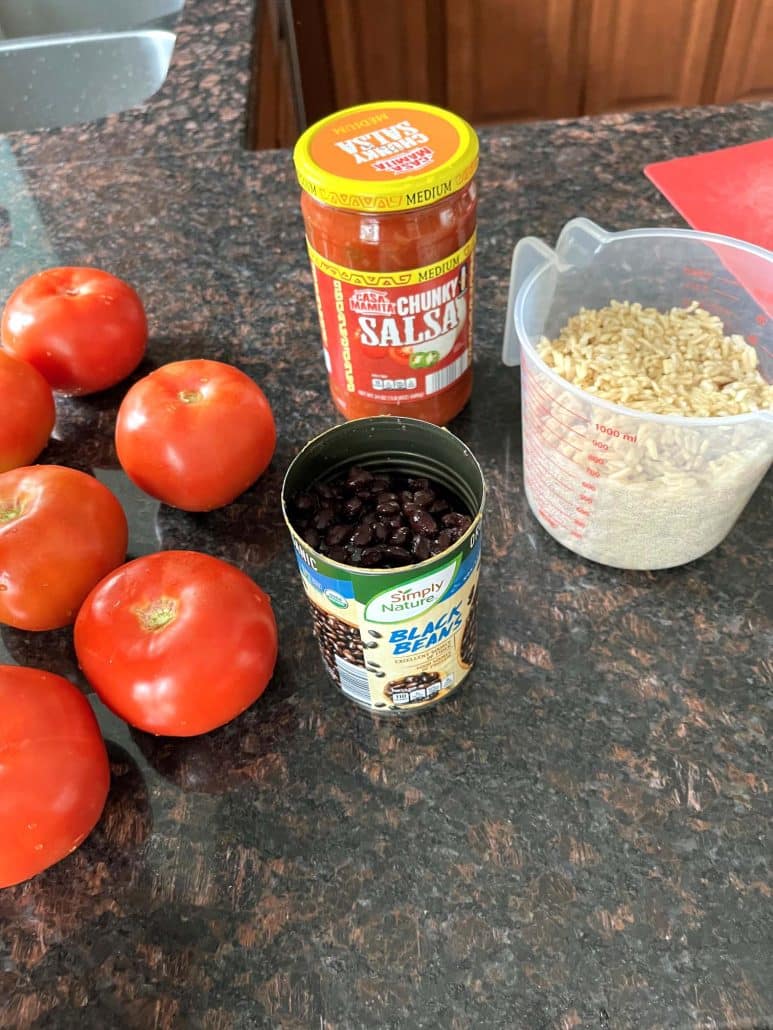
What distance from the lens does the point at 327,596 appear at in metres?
0.51

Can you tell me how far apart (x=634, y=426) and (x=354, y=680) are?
0.27m

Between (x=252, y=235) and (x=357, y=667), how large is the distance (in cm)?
68

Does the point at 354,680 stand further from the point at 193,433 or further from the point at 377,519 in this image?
the point at 193,433

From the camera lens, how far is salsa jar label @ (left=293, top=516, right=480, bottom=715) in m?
0.49

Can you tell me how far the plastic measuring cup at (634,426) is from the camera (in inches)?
23.2

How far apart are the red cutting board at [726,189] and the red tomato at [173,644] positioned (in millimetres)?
734

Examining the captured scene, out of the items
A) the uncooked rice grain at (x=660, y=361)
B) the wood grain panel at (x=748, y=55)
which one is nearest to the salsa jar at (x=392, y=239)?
the uncooked rice grain at (x=660, y=361)

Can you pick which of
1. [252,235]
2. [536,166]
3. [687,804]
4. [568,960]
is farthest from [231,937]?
[536,166]

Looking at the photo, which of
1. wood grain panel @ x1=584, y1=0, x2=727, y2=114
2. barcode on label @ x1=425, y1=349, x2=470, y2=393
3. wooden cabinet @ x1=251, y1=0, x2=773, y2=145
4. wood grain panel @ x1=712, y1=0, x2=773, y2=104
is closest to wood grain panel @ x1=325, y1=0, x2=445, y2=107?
wooden cabinet @ x1=251, y1=0, x2=773, y2=145

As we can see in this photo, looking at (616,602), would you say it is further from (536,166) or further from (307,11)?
(307,11)

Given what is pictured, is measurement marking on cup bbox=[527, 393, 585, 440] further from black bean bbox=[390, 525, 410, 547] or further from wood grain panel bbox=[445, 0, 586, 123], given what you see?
wood grain panel bbox=[445, 0, 586, 123]

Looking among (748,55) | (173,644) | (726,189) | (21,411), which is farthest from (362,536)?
(748,55)

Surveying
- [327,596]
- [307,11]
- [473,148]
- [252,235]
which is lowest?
[307,11]

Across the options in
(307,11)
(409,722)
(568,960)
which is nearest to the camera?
(568,960)
